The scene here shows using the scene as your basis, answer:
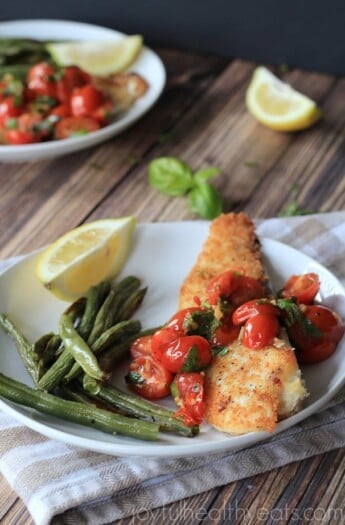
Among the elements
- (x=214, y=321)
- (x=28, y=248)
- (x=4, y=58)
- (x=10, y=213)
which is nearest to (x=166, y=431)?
(x=214, y=321)

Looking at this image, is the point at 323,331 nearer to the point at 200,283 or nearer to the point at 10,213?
the point at 200,283

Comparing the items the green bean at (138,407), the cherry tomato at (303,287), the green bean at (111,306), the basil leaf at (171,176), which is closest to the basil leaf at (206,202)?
the basil leaf at (171,176)

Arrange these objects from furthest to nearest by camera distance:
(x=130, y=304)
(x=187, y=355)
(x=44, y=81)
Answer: (x=44, y=81) → (x=130, y=304) → (x=187, y=355)

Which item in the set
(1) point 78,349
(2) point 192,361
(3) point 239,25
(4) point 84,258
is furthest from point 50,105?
(2) point 192,361

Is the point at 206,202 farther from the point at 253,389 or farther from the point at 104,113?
the point at 253,389

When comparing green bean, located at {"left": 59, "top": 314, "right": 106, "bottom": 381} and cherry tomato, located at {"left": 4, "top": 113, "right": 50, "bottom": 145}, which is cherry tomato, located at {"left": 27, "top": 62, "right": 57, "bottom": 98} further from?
green bean, located at {"left": 59, "top": 314, "right": 106, "bottom": 381}

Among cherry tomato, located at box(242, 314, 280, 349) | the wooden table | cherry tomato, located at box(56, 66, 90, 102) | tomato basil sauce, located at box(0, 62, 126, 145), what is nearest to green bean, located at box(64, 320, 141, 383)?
cherry tomato, located at box(242, 314, 280, 349)

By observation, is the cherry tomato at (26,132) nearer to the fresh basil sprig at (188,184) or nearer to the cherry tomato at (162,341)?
the fresh basil sprig at (188,184)
